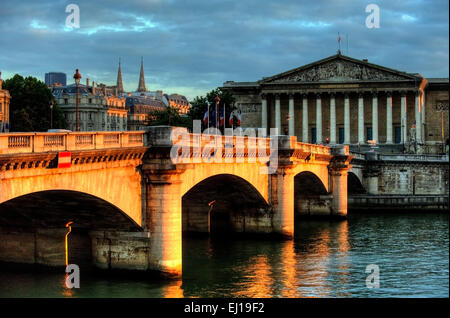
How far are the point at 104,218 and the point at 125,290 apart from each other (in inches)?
138

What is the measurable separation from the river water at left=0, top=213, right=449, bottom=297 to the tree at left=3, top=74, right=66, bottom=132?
5214cm

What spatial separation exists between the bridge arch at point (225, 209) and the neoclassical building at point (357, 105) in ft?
237

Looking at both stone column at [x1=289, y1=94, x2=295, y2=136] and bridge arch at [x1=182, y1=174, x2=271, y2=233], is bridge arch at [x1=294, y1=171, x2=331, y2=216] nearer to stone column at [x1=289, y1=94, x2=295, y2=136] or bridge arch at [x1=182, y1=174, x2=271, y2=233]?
bridge arch at [x1=182, y1=174, x2=271, y2=233]

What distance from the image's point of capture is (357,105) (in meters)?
132

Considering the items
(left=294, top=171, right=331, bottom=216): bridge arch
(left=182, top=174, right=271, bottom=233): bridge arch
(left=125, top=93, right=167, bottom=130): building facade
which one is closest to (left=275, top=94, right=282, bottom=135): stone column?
(left=125, top=93, right=167, bottom=130): building facade

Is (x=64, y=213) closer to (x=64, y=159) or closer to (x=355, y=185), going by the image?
→ (x=64, y=159)

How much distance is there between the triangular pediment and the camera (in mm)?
127250

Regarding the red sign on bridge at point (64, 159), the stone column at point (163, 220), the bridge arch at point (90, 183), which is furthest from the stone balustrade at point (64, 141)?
the stone column at point (163, 220)

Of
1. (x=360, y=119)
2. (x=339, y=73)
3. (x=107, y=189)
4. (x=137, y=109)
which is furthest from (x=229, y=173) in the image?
(x=137, y=109)

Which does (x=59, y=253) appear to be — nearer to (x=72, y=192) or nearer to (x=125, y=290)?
(x=125, y=290)

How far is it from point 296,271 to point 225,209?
49.8 feet

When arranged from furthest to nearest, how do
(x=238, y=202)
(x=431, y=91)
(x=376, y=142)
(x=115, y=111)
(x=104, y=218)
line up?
(x=115, y=111)
(x=431, y=91)
(x=376, y=142)
(x=238, y=202)
(x=104, y=218)
